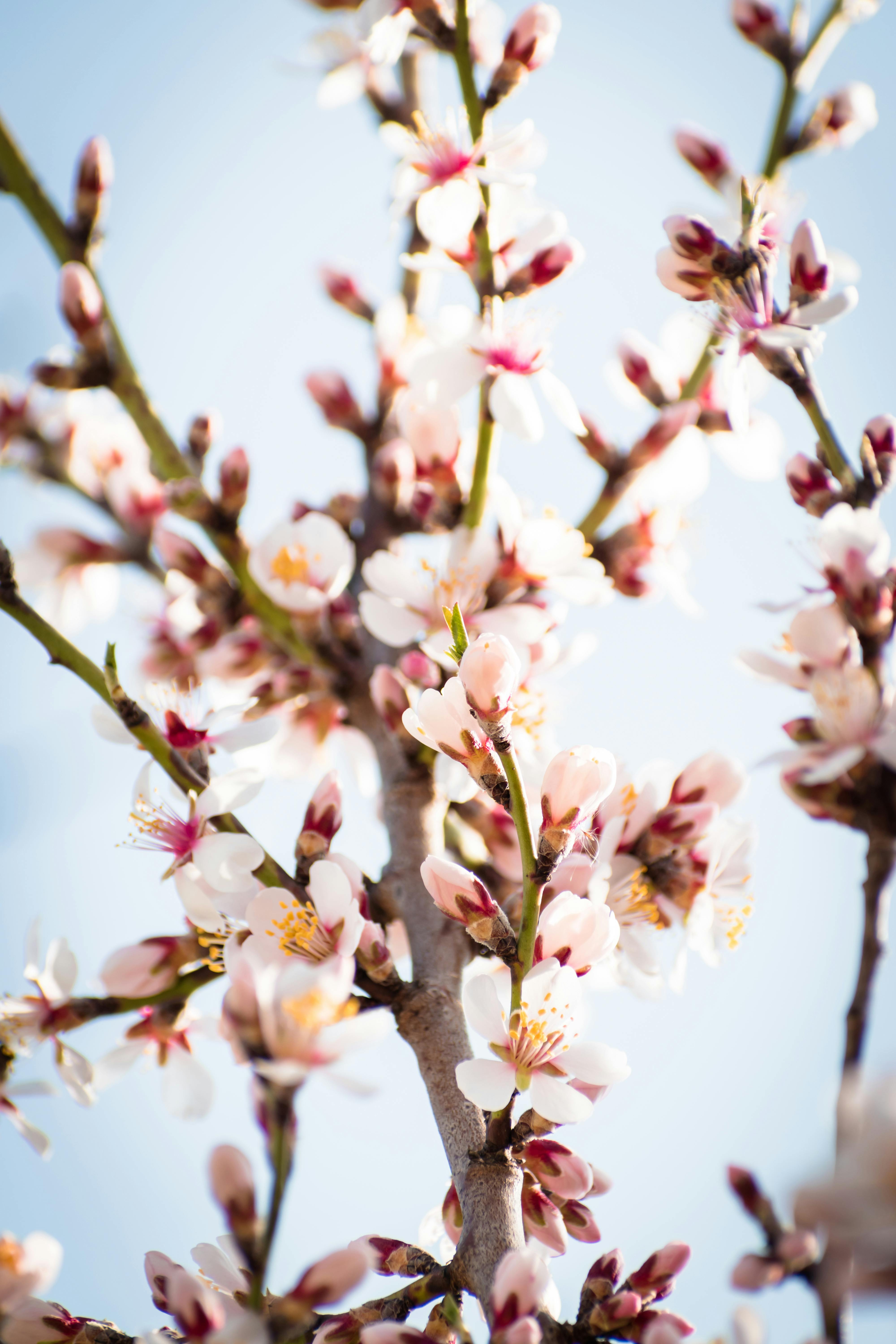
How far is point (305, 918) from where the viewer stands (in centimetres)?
120

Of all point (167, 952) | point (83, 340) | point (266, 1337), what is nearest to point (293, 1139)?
point (266, 1337)

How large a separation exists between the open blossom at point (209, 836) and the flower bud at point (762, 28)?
1580mm

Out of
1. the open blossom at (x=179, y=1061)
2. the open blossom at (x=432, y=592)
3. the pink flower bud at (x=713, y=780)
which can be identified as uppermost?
the open blossom at (x=432, y=592)

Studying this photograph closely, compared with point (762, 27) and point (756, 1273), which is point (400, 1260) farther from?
point (762, 27)

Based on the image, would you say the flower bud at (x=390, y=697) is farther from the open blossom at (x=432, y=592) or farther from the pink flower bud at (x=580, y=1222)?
the pink flower bud at (x=580, y=1222)

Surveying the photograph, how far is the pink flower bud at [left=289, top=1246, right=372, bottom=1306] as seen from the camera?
2.79 ft

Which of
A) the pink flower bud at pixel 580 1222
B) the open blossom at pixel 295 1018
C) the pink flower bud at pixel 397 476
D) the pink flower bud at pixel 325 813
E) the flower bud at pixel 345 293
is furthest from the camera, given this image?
the flower bud at pixel 345 293

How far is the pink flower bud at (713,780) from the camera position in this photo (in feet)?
4.59

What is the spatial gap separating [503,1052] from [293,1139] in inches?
15.2

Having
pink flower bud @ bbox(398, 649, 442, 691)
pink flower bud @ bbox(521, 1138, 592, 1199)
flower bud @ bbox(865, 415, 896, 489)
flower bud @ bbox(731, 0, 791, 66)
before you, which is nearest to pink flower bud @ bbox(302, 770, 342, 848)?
pink flower bud @ bbox(398, 649, 442, 691)

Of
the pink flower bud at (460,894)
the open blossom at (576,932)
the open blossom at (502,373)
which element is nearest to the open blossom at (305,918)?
the pink flower bud at (460,894)

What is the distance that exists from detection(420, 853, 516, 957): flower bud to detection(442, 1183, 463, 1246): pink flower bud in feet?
1.18

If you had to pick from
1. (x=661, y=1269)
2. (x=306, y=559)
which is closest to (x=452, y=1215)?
(x=661, y=1269)

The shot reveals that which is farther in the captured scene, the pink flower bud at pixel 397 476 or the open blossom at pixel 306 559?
the pink flower bud at pixel 397 476
